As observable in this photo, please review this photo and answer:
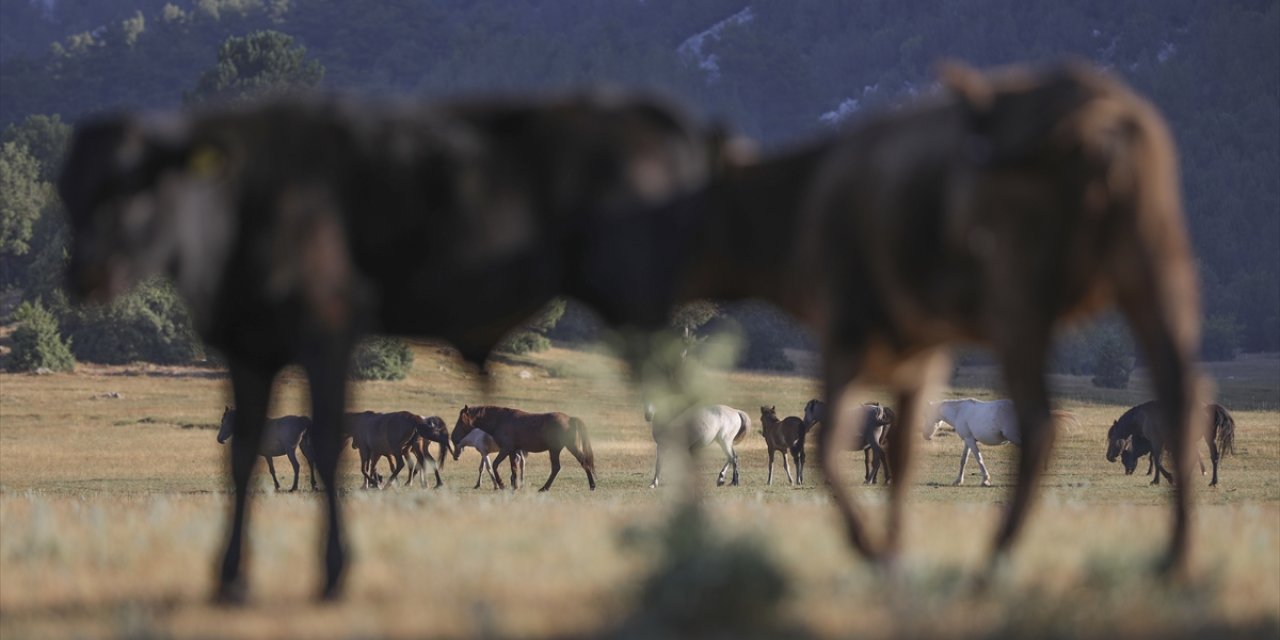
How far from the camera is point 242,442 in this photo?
8781 mm

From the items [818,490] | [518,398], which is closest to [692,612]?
[818,490]

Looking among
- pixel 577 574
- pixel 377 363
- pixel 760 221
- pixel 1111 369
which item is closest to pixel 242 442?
pixel 577 574

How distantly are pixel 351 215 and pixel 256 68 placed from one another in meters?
124

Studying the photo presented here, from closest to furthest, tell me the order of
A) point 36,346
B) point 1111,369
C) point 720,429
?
1. point 720,429
2. point 36,346
3. point 1111,369

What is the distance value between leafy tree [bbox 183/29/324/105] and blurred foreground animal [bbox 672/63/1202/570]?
11946 cm

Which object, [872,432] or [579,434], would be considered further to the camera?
[872,432]

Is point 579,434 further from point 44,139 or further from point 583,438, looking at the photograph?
point 44,139

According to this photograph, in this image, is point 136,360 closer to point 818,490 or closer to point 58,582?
point 818,490

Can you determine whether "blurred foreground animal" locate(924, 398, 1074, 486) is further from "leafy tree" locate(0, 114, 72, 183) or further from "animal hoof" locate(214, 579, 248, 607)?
"leafy tree" locate(0, 114, 72, 183)

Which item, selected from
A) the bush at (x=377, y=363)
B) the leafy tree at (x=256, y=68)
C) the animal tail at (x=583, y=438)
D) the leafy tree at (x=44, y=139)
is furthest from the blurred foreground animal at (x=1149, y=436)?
the leafy tree at (x=256, y=68)

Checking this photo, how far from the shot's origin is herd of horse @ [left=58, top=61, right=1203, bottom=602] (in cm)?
718

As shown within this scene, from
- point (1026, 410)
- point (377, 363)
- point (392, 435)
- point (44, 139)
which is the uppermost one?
point (44, 139)

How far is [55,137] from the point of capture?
12050 centimetres

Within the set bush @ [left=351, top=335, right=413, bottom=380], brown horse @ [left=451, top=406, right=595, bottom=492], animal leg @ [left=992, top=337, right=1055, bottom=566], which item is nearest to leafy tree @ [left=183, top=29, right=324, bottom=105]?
bush @ [left=351, top=335, right=413, bottom=380]
